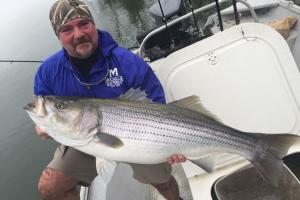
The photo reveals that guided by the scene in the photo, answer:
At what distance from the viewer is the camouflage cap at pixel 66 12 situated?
319cm

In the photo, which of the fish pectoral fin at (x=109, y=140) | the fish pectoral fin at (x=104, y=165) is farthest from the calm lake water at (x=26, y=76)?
the fish pectoral fin at (x=109, y=140)

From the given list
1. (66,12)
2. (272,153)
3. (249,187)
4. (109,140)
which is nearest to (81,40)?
(66,12)

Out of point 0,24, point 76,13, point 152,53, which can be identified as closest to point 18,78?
point 152,53

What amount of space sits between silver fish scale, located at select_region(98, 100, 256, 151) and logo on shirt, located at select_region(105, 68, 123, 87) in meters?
0.58

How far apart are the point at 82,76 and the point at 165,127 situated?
97 centimetres

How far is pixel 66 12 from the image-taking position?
3209 millimetres

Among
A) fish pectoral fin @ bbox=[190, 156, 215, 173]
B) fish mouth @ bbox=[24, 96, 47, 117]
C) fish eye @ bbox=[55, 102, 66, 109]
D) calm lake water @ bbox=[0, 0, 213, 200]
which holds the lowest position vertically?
calm lake water @ bbox=[0, 0, 213, 200]

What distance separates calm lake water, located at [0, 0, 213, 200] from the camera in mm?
8531

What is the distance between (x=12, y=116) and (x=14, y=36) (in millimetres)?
9119

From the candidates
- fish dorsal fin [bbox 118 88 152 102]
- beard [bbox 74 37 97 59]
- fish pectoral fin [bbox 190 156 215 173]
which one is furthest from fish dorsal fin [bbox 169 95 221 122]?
beard [bbox 74 37 97 59]

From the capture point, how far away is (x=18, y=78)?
13.6m

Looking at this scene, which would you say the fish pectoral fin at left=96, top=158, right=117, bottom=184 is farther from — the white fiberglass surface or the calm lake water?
the calm lake water

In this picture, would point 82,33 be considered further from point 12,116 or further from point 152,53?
point 12,116

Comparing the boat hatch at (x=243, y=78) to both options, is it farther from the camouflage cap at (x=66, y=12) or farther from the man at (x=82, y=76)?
the camouflage cap at (x=66, y=12)
